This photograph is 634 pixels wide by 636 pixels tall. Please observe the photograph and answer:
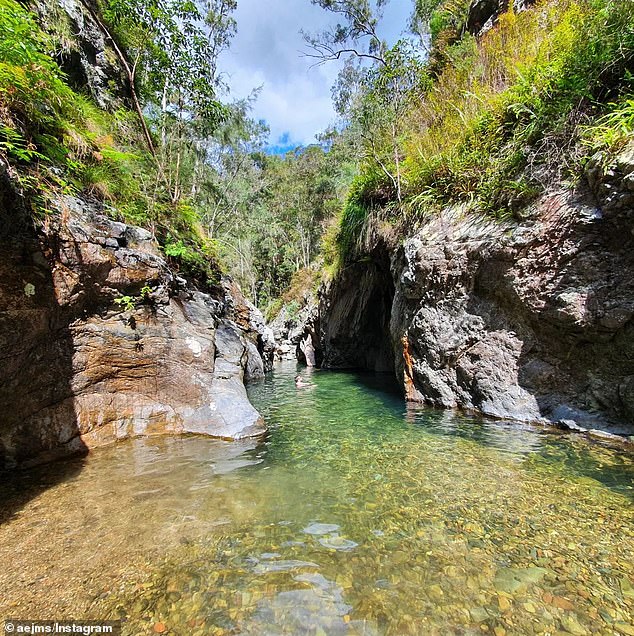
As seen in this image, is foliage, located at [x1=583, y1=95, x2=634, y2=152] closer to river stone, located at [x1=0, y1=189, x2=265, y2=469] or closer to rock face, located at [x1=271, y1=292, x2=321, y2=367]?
river stone, located at [x1=0, y1=189, x2=265, y2=469]

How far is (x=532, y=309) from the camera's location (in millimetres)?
5645

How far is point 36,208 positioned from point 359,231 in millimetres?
8781

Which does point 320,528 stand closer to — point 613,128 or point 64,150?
point 613,128

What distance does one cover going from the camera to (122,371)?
5.13 m

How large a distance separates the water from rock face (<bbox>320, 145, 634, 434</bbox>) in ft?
3.74

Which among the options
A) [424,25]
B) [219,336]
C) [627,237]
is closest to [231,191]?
[424,25]

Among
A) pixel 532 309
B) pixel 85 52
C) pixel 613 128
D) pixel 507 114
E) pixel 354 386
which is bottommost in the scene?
pixel 354 386

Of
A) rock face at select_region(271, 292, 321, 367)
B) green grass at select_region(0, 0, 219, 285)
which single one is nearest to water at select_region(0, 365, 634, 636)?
green grass at select_region(0, 0, 219, 285)

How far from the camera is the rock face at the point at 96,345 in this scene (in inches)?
157

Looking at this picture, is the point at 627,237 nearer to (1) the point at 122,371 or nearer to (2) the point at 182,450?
(2) the point at 182,450

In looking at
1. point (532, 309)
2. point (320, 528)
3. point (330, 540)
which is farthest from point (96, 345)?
point (532, 309)

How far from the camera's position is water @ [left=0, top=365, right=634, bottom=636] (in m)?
1.92

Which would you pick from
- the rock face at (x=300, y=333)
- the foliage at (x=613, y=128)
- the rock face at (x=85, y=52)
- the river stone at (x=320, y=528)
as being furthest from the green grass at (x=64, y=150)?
the rock face at (x=300, y=333)

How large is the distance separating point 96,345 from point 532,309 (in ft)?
24.0
